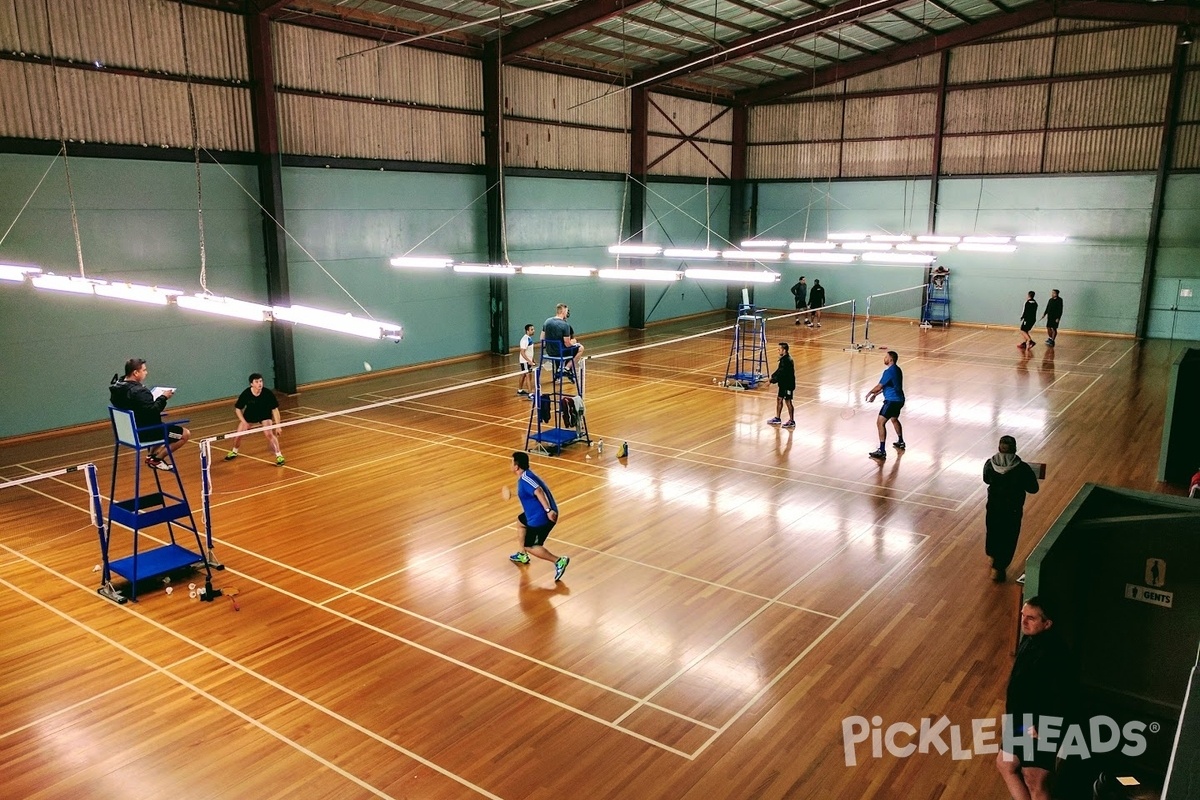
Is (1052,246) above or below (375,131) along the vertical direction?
below

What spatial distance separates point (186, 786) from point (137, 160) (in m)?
14.2

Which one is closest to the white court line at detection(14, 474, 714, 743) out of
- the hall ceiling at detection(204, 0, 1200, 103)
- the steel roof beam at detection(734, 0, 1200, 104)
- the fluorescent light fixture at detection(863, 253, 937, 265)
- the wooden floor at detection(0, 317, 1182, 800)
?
the wooden floor at detection(0, 317, 1182, 800)

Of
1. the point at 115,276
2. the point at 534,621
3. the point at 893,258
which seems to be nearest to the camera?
the point at 534,621

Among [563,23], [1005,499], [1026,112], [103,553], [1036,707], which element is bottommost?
[103,553]

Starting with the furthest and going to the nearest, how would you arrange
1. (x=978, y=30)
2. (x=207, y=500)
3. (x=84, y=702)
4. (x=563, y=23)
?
(x=978, y=30), (x=563, y=23), (x=207, y=500), (x=84, y=702)

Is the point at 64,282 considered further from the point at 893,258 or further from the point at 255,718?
the point at 893,258

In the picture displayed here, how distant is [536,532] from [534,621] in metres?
1.22

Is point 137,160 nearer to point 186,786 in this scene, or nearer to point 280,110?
point 280,110

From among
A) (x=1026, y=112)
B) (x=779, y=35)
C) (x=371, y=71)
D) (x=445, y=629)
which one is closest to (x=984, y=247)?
(x=1026, y=112)

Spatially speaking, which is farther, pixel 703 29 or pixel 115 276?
pixel 703 29

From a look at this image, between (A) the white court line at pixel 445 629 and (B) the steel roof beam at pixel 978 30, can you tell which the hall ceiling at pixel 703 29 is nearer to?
(B) the steel roof beam at pixel 978 30

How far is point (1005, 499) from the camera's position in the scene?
9227mm

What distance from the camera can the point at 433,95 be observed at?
22.1m

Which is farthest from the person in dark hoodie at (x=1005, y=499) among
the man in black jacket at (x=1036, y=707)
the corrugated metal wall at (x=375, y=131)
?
the corrugated metal wall at (x=375, y=131)
